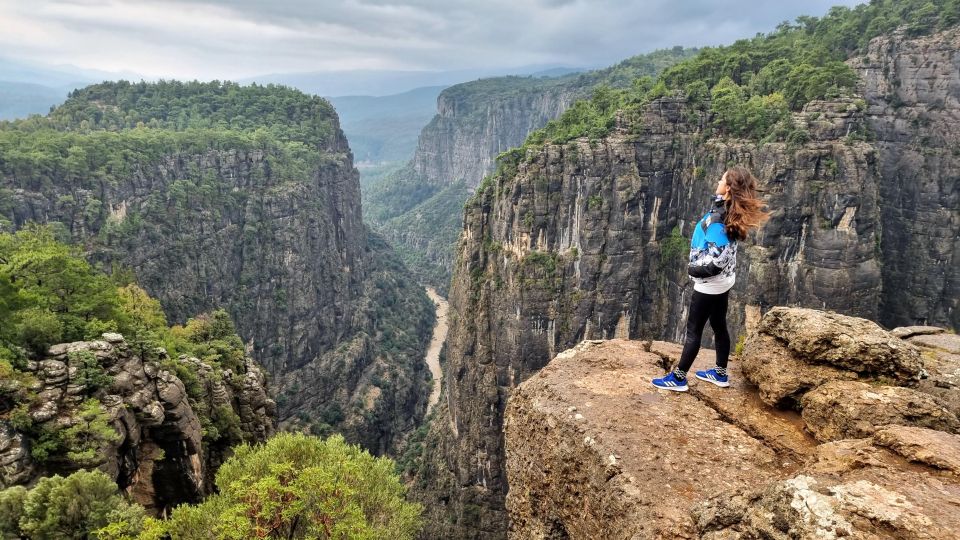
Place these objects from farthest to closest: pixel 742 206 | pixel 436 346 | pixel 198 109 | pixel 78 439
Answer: pixel 436 346, pixel 198 109, pixel 78 439, pixel 742 206

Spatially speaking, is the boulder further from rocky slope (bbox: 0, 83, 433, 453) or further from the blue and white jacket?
rocky slope (bbox: 0, 83, 433, 453)

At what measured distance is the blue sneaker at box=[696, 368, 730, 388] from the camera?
8.17 meters

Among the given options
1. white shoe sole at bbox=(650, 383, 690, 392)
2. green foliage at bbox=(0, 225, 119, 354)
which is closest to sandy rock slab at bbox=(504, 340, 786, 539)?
white shoe sole at bbox=(650, 383, 690, 392)

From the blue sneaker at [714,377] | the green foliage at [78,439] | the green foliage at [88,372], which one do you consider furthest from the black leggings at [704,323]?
the green foliage at [88,372]

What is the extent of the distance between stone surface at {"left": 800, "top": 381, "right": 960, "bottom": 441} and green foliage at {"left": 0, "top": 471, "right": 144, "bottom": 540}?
43.1 ft

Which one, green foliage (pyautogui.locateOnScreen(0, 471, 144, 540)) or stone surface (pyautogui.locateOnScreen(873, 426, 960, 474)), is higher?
stone surface (pyautogui.locateOnScreen(873, 426, 960, 474))

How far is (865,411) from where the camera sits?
6109mm

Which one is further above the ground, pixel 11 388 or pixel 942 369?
pixel 942 369

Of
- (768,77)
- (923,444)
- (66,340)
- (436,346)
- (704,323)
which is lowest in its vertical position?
(436,346)

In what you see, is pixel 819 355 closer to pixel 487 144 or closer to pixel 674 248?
pixel 674 248

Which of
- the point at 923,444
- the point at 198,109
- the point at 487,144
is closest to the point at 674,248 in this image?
the point at 923,444

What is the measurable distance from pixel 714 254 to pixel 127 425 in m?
18.8

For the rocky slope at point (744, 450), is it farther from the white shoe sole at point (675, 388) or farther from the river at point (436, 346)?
the river at point (436, 346)

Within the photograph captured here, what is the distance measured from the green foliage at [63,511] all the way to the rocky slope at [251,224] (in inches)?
1978
